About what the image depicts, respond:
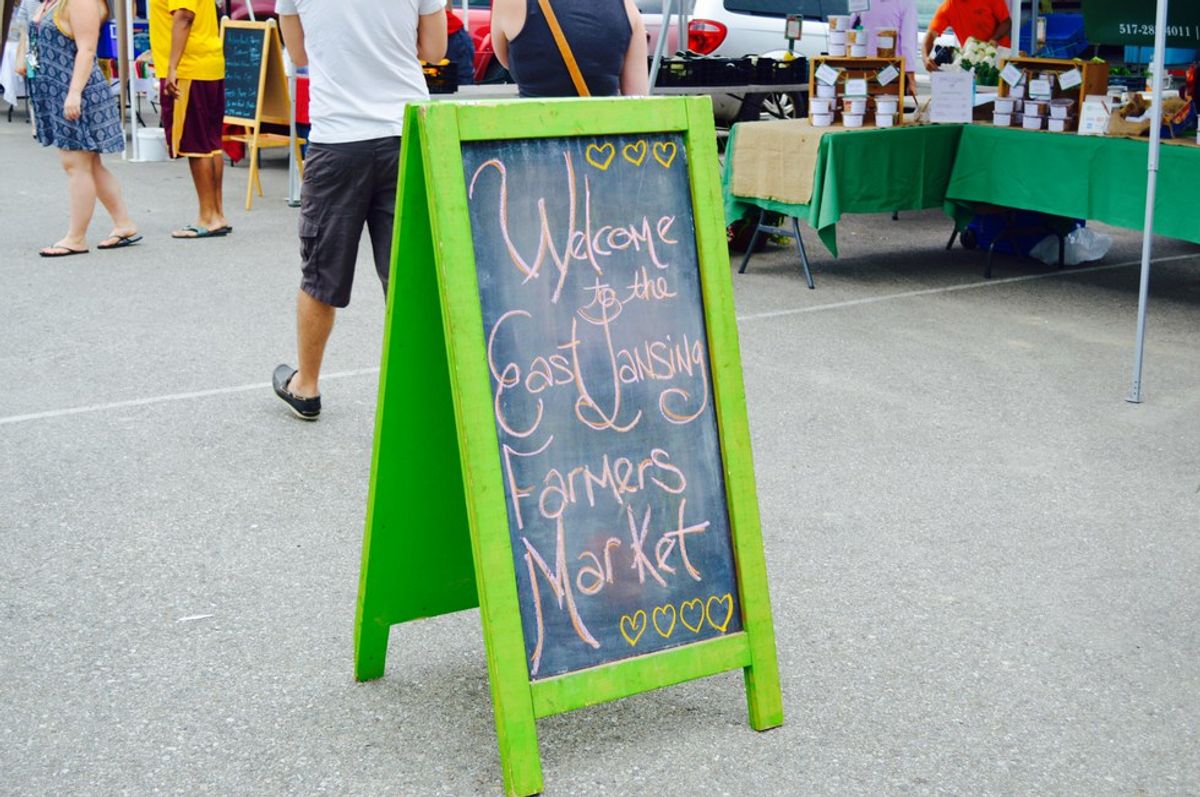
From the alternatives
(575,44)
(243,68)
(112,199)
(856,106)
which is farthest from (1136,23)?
(243,68)

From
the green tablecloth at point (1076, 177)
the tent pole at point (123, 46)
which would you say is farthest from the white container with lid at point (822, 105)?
the tent pole at point (123, 46)

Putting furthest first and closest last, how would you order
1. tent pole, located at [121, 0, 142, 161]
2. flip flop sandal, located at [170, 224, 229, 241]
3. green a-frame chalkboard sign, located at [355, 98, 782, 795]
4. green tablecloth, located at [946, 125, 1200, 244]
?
1. tent pole, located at [121, 0, 142, 161]
2. flip flop sandal, located at [170, 224, 229, 241]
3. green tablecloth, located at [946, 125, 1200, 244]
4. green a-frame chalkboard sign, located at [355, 98, 782, 795]

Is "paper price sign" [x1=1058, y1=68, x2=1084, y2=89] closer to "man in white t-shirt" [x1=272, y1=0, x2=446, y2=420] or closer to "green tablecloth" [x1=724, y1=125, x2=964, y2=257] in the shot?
"green tablecloth" [x1=724, y1=125, x2=964, y2=257]

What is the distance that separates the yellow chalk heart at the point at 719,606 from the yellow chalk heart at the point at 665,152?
0.97m

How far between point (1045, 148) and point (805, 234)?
251cm

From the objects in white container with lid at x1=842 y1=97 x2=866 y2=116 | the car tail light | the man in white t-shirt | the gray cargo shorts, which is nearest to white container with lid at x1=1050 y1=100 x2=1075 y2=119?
white container with lid at x1=842 y1=97 x2=866 y2=116

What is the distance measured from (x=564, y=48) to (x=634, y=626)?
108 inches

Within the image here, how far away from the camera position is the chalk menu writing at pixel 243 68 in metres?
10.9

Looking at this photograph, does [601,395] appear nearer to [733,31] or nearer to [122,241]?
[122,241]

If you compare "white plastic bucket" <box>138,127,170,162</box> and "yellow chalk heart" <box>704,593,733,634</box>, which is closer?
"yellow chalk heart" <box>704,593,733,634</box>

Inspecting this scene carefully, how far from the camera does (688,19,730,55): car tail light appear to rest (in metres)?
14.6

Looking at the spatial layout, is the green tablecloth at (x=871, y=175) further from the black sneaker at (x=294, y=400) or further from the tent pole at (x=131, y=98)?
the tent pole at (x=131, y=98)

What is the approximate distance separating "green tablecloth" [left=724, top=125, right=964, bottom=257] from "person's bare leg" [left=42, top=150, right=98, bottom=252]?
3.83 m

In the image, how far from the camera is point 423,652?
370cm
